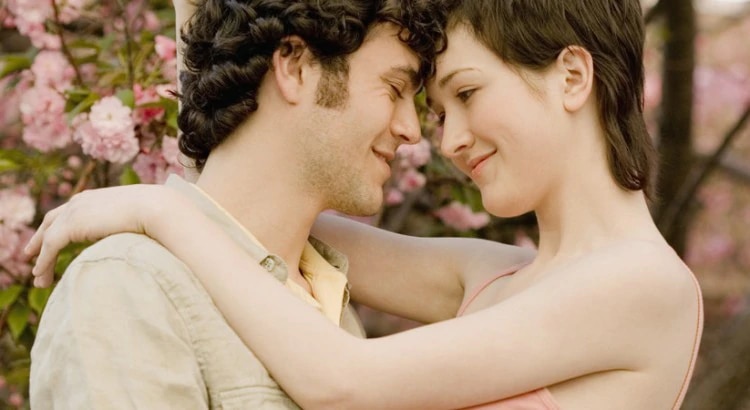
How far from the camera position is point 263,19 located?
2537 millimetres

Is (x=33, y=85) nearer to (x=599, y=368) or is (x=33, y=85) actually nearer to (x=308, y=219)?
(x=308, y=219)

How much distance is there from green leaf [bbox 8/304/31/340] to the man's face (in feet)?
3.38

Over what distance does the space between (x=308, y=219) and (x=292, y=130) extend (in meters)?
0.20

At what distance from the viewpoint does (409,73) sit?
2.58m

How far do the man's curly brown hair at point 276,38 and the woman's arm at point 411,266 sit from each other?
454 millimetres

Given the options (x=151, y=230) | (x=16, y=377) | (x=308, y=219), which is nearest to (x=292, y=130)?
(x=308, y=219)

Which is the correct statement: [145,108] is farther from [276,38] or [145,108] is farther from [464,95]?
[464,95]

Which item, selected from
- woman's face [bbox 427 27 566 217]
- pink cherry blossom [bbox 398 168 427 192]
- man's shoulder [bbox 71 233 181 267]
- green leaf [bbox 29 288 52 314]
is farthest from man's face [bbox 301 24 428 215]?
pink cherry blossom [bbox 398 168 427 192]

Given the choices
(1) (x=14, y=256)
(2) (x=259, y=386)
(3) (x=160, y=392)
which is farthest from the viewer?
(1) (x=14, y=256)

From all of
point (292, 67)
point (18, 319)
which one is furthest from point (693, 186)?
point (18, 319)

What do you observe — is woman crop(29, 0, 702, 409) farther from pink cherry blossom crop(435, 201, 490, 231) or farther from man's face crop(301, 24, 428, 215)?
pink cherry blossom crop(435, 201, 490, 231)

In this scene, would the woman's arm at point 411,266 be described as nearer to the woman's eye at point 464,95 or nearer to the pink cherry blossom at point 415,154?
the woman's eye at point 464,95

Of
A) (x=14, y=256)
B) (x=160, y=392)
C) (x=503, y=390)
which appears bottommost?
(x=14, y=256)

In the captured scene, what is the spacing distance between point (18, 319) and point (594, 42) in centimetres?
169
